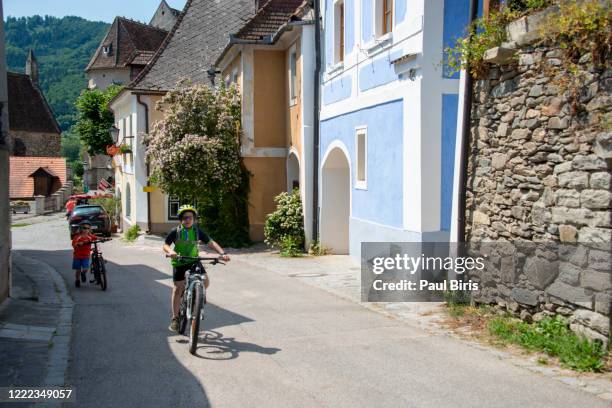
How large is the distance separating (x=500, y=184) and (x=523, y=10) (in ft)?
7.73

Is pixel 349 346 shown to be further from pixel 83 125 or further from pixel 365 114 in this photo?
pixel 83 125

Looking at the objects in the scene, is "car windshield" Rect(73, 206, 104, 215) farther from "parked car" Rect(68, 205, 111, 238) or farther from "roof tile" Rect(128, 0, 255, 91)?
"roof tile" Rect(128, 0, 255, 91)

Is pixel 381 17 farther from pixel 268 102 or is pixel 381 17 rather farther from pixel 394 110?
pixel 268 102

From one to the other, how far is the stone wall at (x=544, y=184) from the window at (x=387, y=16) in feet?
14.2

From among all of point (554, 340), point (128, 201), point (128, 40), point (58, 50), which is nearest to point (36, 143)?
point (128, 40)

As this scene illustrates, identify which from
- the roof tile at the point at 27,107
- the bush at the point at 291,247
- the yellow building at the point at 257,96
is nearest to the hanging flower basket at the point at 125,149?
the yellow building at the point at 257,96

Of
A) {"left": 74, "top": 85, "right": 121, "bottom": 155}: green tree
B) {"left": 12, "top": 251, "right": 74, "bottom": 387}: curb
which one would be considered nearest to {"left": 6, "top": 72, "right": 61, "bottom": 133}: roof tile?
{"left": 74, "top": 85, "right": 121, "bottom": 155}: green tree

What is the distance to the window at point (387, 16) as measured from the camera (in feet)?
45.1

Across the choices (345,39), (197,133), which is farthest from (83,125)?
(345,39)

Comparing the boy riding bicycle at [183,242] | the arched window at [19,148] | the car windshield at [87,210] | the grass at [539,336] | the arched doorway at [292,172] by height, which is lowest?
the grass at [539,336]

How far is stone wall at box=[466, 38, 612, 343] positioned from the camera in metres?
7.35

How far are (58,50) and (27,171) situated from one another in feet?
343

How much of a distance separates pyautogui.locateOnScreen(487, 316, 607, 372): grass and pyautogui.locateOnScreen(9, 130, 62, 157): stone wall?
71.8 m

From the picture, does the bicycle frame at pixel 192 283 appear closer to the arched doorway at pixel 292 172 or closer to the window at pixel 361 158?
the window at pixel 361 158
